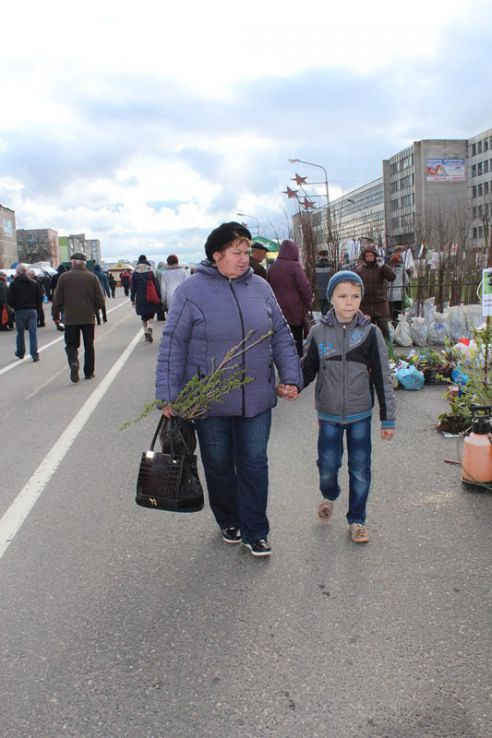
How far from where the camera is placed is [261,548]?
400cm

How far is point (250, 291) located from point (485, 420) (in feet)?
7.35

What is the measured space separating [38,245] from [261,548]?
174 metres

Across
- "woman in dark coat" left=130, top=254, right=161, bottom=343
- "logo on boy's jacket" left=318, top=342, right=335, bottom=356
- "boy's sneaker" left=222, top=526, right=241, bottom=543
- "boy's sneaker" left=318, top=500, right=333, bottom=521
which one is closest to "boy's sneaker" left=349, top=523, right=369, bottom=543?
"boy's sneaker" left=318, top=500, right=333, bottom=521

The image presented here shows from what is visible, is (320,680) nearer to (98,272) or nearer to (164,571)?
(164,571)

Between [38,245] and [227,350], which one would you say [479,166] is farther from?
[227,350]

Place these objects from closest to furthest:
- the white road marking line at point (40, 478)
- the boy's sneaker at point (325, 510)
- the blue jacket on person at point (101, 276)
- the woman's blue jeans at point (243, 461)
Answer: the woman's blue jeans at point (243, 461)
the boy's sneaker at point (325, 510)
the white road marking line at point (40, 478)
the blue jacket on person at point (101, 276)

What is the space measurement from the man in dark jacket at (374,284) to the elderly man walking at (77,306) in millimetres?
4076

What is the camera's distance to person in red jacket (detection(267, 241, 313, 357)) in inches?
374

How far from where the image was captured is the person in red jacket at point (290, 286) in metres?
9.51

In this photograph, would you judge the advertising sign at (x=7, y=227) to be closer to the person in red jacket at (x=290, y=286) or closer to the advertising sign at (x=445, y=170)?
the advertising sign at (x=445, y=170)

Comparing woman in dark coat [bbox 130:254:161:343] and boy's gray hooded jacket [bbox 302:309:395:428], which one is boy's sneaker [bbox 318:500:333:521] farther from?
woman in dark coat [bbox 130:254:161:343]

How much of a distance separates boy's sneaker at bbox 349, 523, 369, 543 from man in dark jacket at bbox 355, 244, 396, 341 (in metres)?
6.40

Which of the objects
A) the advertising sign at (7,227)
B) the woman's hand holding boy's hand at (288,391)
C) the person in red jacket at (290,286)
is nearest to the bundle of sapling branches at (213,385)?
the woman's hand holding boy's hand at (288,391)

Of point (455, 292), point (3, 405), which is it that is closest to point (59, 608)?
point (3, 405)
